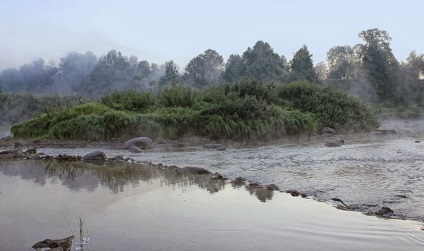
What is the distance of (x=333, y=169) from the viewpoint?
9203 millimetres

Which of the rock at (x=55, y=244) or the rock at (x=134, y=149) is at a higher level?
the rock at (x=134, y=149)

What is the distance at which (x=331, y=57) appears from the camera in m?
69.6

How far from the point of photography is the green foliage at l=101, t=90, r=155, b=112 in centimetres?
1934

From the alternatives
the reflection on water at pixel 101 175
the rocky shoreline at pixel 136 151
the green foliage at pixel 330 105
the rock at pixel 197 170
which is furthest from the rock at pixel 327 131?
the rock at pixel 197 170

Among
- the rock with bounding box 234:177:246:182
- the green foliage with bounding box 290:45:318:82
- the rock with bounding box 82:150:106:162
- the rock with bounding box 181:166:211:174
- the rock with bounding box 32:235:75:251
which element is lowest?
Answer: the rock with bounding box 234:177:246:182

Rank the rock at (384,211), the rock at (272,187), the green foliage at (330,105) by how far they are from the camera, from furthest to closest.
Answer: the green foliage at (330,105)
the rock at (272,187)
the rock at (384,211)

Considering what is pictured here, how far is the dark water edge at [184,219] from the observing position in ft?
13.6

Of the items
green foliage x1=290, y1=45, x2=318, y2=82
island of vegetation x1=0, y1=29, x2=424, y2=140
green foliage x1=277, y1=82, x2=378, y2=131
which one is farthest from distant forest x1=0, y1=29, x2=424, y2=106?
green foliage x1=277, y1=82, x2=378, y2=131

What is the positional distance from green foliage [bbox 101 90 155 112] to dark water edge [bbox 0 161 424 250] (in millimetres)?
11640

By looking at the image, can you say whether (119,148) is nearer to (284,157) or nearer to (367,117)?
(284,157)

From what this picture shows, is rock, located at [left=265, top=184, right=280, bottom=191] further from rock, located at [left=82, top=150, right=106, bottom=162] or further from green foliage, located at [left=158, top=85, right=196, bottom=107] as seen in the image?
green foliage, located at [left=158, top=85, right=196, bottom=107]

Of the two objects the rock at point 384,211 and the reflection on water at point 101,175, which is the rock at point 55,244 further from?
the rock at point 384,211

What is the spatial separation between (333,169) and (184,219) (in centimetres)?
505

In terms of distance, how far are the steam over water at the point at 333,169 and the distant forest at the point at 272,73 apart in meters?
29.8
